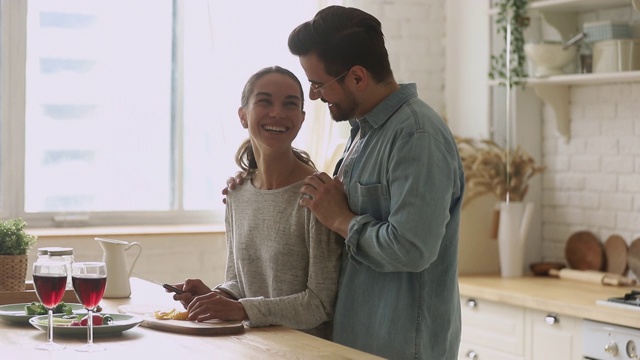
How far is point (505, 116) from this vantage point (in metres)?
5.04

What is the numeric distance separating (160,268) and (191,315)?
2.22 m

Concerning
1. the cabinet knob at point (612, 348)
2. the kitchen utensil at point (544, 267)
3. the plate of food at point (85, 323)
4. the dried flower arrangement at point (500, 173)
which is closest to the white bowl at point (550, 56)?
the dried flower arrangement at point (500, 173)

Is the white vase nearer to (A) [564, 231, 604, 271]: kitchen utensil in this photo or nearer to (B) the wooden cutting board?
(A) [564, 231, 604, 271]: kitchen utensil

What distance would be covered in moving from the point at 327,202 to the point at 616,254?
2445mm

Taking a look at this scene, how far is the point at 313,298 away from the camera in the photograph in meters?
2.52

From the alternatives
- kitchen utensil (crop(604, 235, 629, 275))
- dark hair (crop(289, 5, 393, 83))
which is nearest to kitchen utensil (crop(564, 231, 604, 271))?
kitchen utensil (crop(604, 235, 629, 275))

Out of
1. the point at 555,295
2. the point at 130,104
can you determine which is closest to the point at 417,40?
the point at 130,104

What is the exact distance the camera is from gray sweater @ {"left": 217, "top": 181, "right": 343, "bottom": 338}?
249 centimetres

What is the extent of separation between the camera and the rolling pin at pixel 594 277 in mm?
4344

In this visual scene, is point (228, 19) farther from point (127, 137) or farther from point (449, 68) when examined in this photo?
point (449, 68)

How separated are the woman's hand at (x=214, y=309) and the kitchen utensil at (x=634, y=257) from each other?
7.94ft

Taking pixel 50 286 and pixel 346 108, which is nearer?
pixel 50 286

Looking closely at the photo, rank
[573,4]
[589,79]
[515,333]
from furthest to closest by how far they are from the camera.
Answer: [573,4] < [589,79] < [515,333]

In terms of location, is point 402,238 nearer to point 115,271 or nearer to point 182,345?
point 182,345
